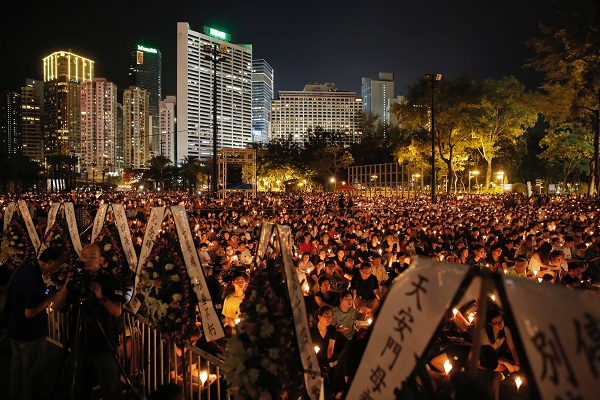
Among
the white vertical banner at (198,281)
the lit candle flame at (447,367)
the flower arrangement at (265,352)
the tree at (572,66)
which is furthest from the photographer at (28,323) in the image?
the tree at (572,66)

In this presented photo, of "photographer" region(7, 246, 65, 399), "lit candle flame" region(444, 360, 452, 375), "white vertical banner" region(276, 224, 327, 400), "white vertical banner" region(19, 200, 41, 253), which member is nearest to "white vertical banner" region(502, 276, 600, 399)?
"white vertical banner" region(276, 224, 327, 400)

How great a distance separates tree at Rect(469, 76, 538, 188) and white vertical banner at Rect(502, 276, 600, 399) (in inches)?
1724

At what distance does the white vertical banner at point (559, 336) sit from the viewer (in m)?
1.70

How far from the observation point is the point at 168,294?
5074 millimetres

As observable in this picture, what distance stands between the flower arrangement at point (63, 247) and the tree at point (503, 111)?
130 ft

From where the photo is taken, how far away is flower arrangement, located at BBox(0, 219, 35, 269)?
9.77 meters

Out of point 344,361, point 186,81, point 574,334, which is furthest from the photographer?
point 186,81

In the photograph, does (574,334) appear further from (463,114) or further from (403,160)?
(403,160)

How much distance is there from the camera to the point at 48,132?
14025 centimetres

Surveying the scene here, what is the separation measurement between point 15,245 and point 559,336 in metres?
11.5

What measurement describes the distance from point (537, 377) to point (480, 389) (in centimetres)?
31

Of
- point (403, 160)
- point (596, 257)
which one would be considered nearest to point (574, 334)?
point (596, 257)

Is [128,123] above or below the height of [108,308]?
above

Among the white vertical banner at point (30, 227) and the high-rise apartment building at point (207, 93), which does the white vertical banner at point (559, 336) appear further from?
the high-rise apartment building at point (207, 93)
